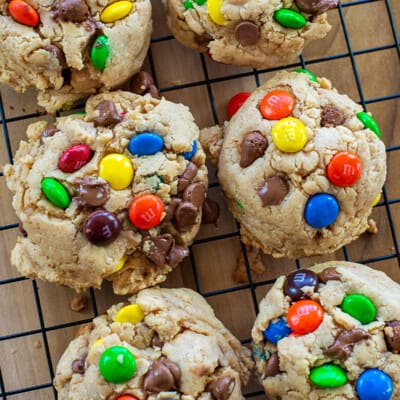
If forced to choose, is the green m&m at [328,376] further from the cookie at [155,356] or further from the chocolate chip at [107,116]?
the chocolate chip at [107,116]

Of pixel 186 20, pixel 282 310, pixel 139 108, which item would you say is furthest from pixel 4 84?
pixel 282 310

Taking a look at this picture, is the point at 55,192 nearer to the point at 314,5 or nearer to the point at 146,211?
the point at 146,211

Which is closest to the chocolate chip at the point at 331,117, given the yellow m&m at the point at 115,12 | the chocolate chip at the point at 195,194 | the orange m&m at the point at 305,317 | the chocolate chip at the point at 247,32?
the chocolate chip at the point at 247,32

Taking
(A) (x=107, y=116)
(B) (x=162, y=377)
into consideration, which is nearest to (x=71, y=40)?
(A) (x=107, y=116)

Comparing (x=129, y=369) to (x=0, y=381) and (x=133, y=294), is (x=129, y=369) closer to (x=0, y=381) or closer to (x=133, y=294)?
(x=133, y=294)

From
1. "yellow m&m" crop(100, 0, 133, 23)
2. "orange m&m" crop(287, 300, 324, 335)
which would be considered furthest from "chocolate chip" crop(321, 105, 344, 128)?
"yellow m&m" crop(100, 0, 133, 23)
